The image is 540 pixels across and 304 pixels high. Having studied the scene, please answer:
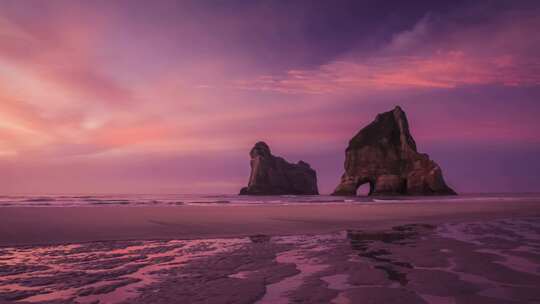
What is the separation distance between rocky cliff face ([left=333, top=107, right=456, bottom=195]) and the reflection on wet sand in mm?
107474

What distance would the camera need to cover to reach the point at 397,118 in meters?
135

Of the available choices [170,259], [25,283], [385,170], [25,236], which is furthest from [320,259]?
[385,170]

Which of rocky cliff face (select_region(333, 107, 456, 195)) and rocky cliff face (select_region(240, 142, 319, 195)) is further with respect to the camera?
rocky cliff face (select_region(240, 142, 319, 195))

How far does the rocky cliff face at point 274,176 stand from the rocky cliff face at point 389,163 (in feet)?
126

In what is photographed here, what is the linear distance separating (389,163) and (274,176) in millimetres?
55571

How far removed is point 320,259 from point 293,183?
567 feet

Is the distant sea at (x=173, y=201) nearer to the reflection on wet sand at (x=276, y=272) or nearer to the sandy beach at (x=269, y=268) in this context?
the sandy beach at (x=269, y=268)

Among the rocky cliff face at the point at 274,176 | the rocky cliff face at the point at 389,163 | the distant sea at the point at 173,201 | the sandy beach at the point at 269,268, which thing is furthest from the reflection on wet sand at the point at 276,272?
the rocky cliff face at the point at 274,176

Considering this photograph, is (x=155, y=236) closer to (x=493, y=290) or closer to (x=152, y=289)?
(x=152, y=289)

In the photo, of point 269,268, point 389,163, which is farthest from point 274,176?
point 269,268

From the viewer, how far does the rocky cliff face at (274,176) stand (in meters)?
157

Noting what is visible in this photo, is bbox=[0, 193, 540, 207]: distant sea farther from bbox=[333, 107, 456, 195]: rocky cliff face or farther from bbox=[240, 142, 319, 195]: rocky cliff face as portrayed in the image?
bbox=[240, 142, 319, 195]: rocky cliff face

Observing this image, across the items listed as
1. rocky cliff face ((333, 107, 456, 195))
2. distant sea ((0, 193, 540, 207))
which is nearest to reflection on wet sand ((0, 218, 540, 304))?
distant sea ((0, 193, 540, 207))

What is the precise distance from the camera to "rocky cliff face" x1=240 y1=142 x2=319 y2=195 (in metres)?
157
